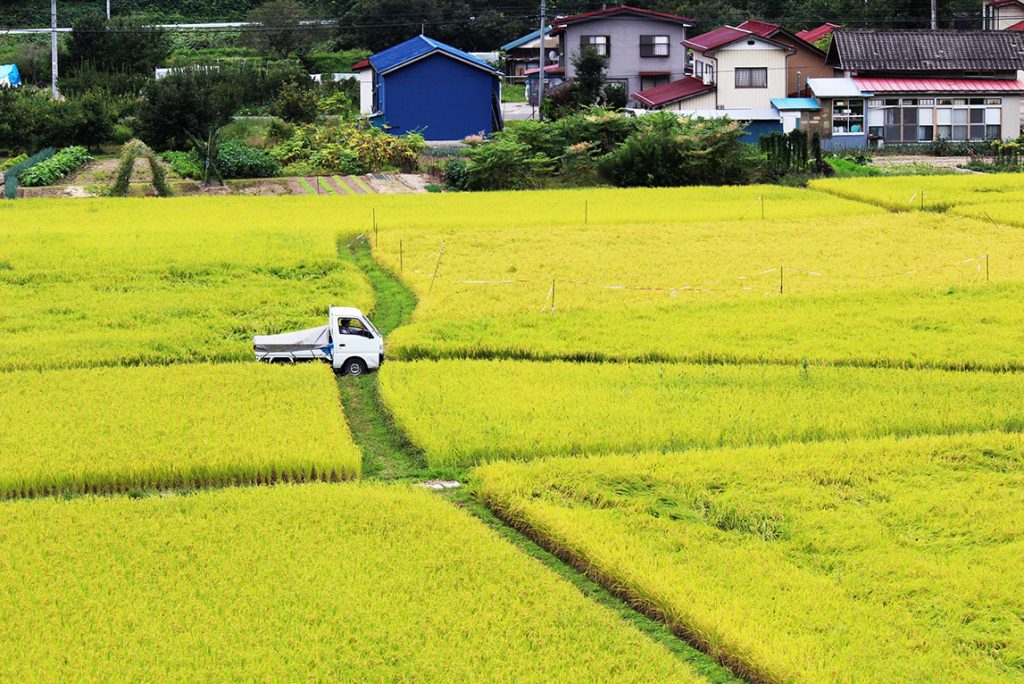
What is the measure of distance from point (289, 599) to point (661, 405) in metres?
A: 5.47

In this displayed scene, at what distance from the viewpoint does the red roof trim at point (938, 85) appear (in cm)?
3969

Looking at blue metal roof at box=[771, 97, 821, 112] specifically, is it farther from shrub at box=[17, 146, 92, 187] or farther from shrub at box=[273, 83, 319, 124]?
shrub at box=[17, 146, 92, 187]

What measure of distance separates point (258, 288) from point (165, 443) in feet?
25.0

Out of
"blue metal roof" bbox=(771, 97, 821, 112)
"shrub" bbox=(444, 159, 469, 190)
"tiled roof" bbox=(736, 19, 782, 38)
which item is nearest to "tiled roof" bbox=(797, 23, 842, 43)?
"tiled roof" bbox=(736, 19, 782, 38)

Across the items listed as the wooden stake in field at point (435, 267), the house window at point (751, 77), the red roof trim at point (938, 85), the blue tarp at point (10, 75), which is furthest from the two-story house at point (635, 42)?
the wooden stake in field at point (435, 267)

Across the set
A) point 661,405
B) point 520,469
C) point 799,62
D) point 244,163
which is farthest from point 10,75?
point 520,469

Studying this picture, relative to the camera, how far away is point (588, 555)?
971 cm

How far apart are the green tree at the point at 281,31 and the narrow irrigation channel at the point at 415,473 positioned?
A: 1613 inches

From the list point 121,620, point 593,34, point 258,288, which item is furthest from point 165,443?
point 593,34

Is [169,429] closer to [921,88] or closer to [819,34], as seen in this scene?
[921,88]

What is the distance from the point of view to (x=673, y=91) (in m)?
44.3

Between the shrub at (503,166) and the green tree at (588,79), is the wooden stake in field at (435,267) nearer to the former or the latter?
the shrub at (503,166)

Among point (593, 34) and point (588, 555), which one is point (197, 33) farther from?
point (588, 555)

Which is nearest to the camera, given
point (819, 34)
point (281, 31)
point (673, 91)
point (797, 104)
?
point (797, 104)
